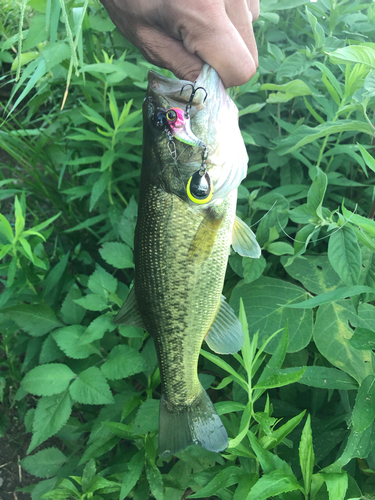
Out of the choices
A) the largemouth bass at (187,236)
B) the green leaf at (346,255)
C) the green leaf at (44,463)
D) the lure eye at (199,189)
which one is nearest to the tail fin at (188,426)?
the largemouth bass at (187,236)

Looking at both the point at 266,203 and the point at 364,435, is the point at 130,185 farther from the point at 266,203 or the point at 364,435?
the point at 364,435

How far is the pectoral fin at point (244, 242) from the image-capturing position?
136 centimetres

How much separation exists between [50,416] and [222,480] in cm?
84

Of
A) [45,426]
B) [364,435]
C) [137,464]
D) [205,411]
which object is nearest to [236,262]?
[205,411]

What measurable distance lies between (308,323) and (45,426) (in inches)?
51.4

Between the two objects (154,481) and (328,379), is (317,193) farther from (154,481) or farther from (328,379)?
(154,481)

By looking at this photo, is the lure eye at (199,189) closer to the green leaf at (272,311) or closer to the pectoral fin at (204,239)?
the pectoral fin at (204,239)

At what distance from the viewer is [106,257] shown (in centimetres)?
186

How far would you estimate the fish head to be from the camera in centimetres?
122

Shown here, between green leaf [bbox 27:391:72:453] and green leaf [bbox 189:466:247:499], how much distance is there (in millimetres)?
696

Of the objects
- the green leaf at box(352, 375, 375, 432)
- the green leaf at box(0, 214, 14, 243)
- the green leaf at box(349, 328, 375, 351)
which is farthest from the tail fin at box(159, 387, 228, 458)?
the green leaf at box(0, 214, 14, 243)

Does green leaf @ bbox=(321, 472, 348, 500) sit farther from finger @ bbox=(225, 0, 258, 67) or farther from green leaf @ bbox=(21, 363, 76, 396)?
finger @ bbox=(225, 0, 258, 67)

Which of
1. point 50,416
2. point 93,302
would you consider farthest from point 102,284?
point 50,416

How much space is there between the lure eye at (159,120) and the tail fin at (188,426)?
3.61 feet
